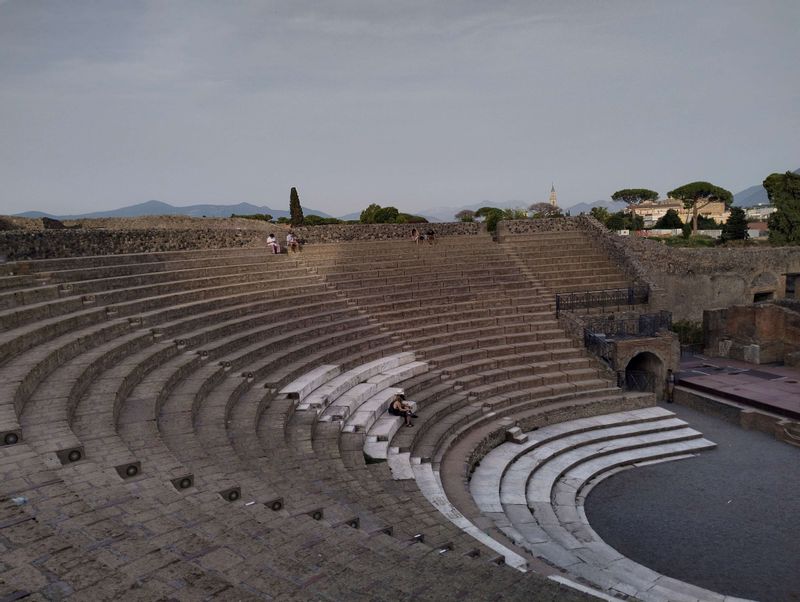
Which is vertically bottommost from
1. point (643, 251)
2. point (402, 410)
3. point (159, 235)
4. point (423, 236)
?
point (402, 410)

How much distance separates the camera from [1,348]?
7.39 meters

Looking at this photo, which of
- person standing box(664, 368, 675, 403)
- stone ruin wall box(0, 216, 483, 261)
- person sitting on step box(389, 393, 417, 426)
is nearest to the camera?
person sitting on step box(389, 393, 417, 426)

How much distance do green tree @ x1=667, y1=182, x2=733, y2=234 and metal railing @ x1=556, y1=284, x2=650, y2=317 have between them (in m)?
37.1

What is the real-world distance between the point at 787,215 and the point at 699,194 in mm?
24313

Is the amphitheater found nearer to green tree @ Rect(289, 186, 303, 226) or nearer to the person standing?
the person standing

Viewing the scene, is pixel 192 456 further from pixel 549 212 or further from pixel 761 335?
pixel 549 212

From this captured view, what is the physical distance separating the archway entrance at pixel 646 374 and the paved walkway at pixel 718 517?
3052 mm

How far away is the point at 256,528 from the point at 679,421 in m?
12.2

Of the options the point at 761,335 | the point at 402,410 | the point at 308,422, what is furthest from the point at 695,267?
the point at 308,422

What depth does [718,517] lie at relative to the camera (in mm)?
9375

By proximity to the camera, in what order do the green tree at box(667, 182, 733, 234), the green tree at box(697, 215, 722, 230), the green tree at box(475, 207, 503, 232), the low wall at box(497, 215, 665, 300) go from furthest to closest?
the green tree at box(697, 215, 722, 230), the green tree at box(667, 182, 733, 234), the green tree at box(475, 207, 503, 232), the low wall at box(497, 215, 665, 300)

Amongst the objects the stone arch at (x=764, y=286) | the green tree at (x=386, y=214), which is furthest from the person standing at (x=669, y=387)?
the green tree at (x=386, y=214)

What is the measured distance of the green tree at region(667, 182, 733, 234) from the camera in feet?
167

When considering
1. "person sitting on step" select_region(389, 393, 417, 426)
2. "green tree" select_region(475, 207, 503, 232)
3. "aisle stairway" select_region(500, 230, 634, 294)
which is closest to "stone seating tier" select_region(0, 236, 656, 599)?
"person sitting on step" select_region(389, 393, 417, 426)
